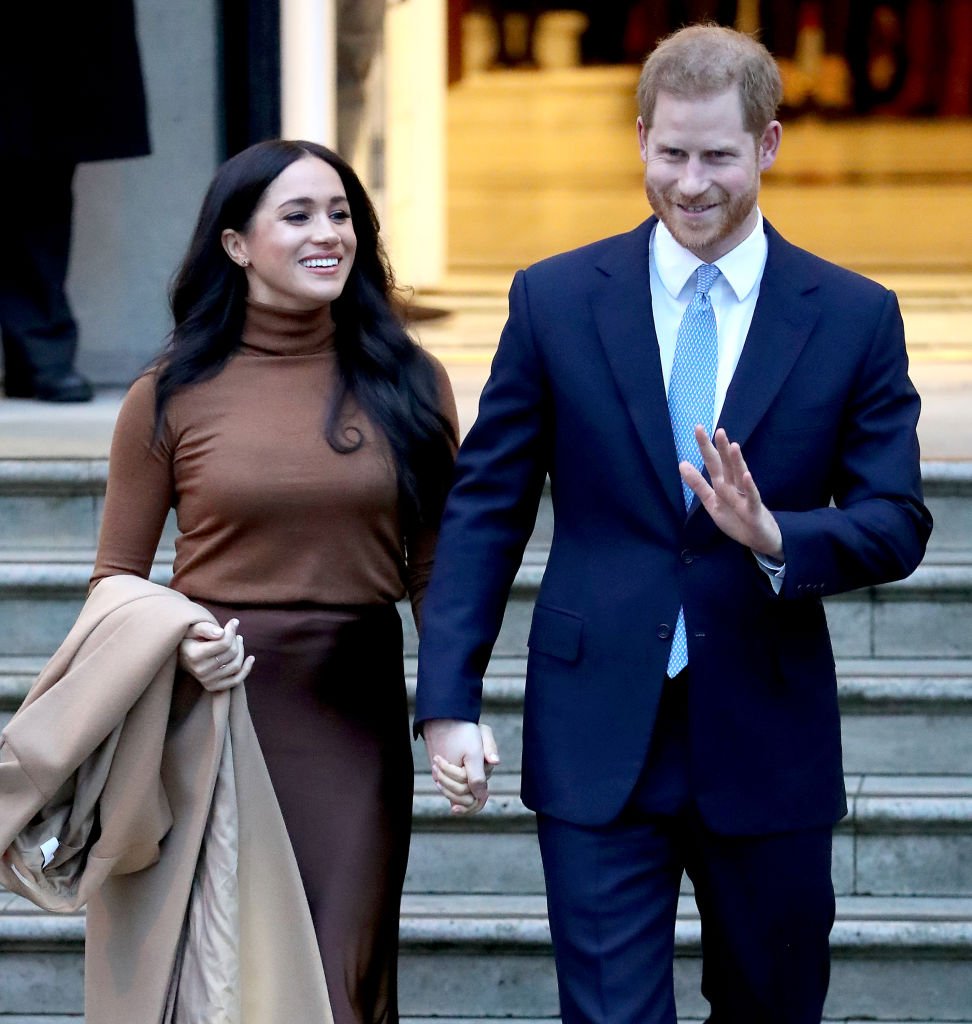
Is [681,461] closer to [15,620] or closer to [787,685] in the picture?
[787,685]

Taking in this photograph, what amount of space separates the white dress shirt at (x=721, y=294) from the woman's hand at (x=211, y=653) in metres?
0.75

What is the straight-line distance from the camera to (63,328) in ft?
20.7

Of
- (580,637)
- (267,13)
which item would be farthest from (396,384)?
(267,13)

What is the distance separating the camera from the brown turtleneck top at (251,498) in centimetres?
323

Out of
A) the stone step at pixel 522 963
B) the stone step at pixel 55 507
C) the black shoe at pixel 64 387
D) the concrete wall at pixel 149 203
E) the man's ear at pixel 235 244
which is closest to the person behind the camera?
the man's ear at pixel 235 244

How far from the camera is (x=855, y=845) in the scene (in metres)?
4.32

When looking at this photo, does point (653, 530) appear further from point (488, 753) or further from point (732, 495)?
point (488, 753)

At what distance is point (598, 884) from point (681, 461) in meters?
0.62

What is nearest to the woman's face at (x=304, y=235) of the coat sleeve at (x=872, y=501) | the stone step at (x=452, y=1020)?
the coat sleeve at (x=872, y=501)

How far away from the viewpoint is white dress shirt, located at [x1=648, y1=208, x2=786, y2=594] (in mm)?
2920

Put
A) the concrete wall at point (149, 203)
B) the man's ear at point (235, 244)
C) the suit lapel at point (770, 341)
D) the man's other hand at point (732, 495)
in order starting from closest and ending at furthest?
the man's other hand at point (732, 495) → the suit lapel at point (770, 341) → the man's ear at point (235, 244) → the concrete wall at point (149, 203)

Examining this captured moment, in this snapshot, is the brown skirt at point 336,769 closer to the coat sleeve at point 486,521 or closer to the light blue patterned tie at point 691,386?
the coat sleeve at point 486,521

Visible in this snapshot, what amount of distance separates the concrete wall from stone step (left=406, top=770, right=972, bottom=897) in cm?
281

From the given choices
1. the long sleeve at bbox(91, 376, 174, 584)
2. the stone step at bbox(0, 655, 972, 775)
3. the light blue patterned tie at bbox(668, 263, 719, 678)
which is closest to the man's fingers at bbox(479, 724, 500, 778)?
the light blue patterned tie at bbox(668, 263, 719, 678)
